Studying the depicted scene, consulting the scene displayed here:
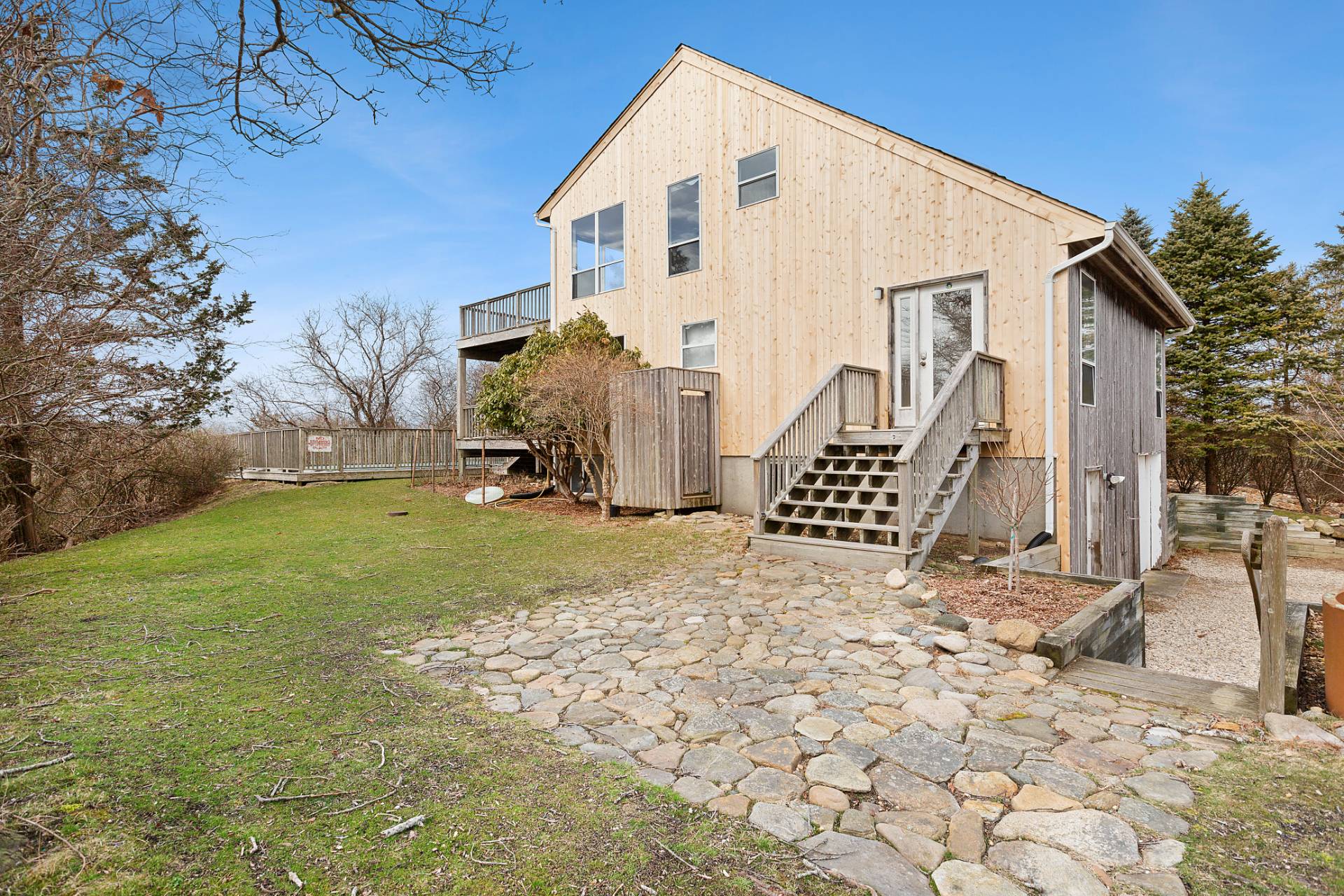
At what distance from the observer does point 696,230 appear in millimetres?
12367

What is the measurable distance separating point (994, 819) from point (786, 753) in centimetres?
88

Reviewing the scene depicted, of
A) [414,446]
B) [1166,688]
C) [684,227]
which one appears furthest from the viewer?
[414,446]

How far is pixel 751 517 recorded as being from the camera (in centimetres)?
1088

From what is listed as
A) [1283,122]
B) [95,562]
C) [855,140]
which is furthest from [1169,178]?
[95,562]

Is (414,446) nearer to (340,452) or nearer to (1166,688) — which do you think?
(340,452)

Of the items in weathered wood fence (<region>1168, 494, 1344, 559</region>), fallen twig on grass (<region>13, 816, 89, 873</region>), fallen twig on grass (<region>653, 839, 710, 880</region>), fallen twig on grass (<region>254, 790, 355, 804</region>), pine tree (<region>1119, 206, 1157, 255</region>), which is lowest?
weathered wood fence (<region>1168, 494, 1344, 559</region>)

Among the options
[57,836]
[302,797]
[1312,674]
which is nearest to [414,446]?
[302,797]

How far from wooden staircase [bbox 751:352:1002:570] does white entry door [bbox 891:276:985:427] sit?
45 cm

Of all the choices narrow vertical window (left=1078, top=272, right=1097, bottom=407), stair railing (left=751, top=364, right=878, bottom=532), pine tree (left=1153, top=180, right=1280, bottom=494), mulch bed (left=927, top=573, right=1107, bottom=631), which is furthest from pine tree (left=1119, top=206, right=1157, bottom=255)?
mulch bed (left=927, top=573, right=1107, bottom=631)

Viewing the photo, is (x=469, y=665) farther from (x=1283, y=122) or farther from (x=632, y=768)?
(x=1283, y=122)

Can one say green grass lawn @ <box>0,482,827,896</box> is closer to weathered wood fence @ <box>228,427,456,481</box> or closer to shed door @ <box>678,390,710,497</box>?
shed door @ <box>678,390,710,497</box>

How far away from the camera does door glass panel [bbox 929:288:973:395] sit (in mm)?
9336

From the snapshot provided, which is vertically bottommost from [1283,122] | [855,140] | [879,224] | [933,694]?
[933,694]

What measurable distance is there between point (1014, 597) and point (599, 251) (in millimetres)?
10954
